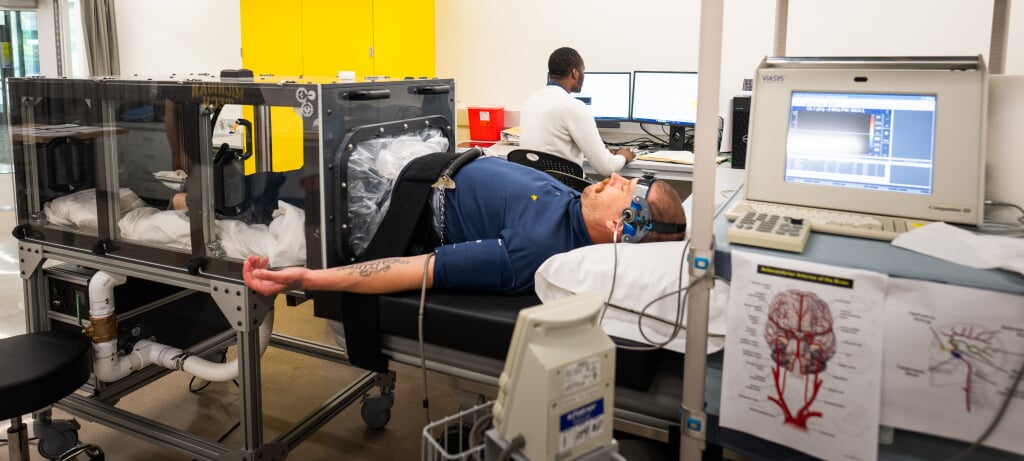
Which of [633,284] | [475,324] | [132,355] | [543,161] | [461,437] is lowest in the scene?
[132,355]

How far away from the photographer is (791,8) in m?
4.00

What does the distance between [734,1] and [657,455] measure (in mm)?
3190

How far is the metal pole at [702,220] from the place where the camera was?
1.21 metres

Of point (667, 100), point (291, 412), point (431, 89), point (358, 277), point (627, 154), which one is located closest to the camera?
point (358, 277)

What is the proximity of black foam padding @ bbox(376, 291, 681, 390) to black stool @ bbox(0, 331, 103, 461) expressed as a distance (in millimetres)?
932

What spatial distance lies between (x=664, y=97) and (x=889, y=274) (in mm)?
3179

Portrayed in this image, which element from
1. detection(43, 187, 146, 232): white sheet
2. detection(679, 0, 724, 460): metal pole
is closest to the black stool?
detection(43, 187, 146, 232): white sheet

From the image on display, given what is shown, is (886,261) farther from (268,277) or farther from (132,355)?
(132,355)

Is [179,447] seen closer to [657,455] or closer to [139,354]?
[139,354]

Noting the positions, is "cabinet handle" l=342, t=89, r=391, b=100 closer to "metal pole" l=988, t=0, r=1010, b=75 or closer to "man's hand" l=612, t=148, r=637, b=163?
"metal pole" l=988, t=0, r=1010, b=75

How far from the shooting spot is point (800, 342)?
1.20 meters

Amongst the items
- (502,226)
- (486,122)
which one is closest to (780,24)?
(502,226)

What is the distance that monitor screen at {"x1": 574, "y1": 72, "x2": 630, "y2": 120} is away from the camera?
434 cm

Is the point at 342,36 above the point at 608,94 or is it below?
above
